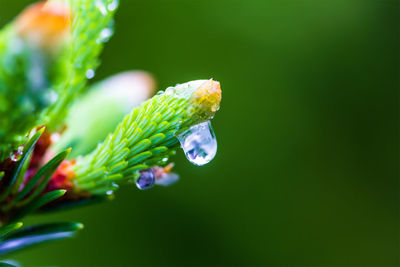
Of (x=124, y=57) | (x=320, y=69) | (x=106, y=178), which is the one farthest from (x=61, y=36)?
(x=320, y=69)

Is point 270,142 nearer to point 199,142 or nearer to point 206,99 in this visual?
point 199,142

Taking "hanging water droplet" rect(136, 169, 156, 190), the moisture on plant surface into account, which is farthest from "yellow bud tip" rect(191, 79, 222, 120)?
"hanging water droplet" rect(136, 169, 156, 190)

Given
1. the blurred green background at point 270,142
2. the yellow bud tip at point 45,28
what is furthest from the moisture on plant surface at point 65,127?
the blurred green background at point 270,142

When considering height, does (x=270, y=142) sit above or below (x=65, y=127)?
above

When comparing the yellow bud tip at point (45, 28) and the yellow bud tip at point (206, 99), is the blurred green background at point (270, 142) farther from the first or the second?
the yellow bud tip at point (45, 28)

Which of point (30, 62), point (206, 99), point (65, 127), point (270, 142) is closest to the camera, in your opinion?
point (30, 62)

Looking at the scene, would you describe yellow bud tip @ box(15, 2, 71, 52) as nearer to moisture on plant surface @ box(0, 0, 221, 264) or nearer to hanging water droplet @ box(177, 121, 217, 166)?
moisture on plant surface @ box(0, 0, 221, 264)

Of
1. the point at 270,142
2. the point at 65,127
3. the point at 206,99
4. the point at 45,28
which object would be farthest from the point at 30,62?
the point at 270,142
